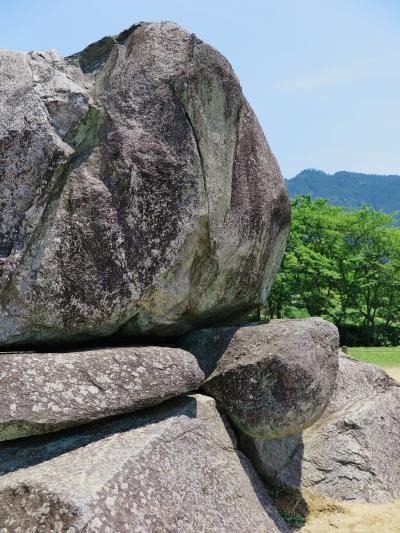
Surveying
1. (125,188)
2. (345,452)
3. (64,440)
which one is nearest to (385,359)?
(345,452)

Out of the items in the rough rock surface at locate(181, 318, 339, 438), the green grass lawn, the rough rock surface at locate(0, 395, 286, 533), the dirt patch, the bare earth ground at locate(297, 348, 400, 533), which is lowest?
the green grass lawn

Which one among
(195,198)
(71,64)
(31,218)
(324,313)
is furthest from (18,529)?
(324,313)

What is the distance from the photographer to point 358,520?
7172mm

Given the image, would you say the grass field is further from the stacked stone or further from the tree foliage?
the stacked stone

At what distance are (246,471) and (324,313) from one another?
93.7 feet

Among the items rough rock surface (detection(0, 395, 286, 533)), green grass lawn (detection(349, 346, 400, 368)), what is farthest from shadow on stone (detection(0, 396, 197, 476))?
green grass lawn (detection(349, 346, 400, 368))

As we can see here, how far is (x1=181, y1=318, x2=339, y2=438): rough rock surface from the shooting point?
6.75 metres

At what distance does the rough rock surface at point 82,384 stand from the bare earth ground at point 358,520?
239 centimetres

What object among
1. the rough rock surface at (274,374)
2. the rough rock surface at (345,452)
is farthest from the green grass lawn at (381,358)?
the rough rock surface at (274,374)

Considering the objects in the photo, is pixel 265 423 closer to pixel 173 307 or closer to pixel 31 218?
pixel 173 307

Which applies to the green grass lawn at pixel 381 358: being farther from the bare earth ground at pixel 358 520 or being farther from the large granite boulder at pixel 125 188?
the large granite boulder at pixel 125 188

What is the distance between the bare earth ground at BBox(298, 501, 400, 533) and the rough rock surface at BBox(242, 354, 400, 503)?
0.21m

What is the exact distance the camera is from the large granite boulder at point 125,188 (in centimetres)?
625

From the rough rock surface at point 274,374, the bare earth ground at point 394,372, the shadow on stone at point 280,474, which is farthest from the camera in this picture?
the bare earth ground at point 394,372
